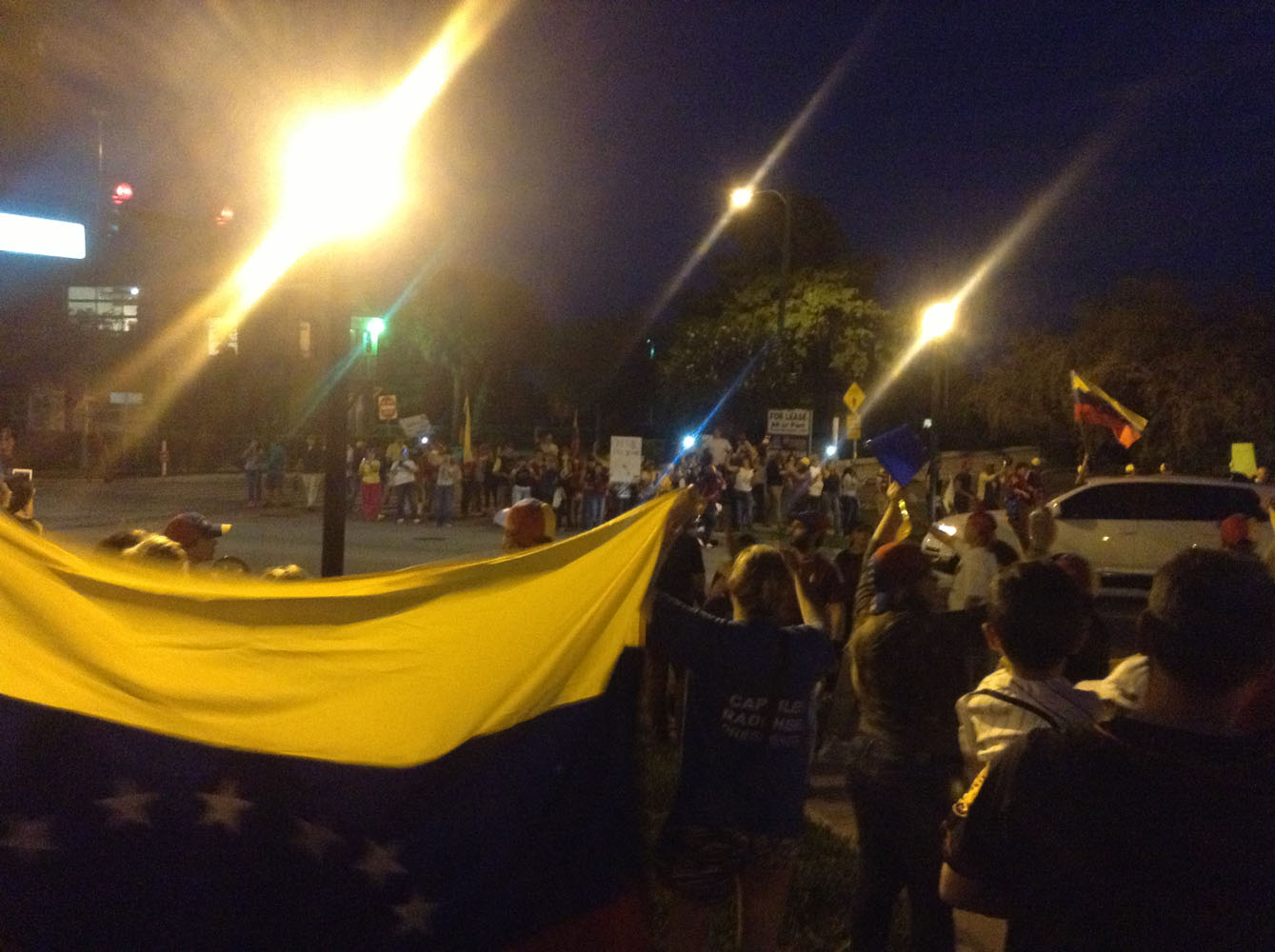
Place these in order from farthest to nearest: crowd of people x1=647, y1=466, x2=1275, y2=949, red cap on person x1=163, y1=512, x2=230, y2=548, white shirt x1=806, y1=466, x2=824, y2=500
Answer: white shirt x1=806, y1=466, x2=824, y2=500 < red cap on person x1=163, y1=512, x2=230, y2=548 < crowd of people x1=647, y1=466, x2=1275, y2=949

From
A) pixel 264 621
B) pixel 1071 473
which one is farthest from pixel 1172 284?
pixel 264 621

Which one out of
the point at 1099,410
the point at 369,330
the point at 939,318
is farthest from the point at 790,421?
the point at 369,330

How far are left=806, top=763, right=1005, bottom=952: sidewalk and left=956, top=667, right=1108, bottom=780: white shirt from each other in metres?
1.37

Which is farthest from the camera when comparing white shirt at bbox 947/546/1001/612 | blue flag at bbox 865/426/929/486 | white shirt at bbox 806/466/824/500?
white shirt at bbox 806/466/824/500

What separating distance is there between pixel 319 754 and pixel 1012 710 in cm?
199

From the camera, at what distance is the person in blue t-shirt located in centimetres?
359

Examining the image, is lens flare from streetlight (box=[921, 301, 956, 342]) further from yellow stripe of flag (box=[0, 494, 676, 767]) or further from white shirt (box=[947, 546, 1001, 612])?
yellow stripe of flag (box=[0, 494, 676, 767])

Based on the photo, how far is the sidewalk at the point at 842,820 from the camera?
4590 mm

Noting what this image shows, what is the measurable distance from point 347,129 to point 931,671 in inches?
183

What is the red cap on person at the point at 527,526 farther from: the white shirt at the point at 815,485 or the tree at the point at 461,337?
the tree at the point at 461,337

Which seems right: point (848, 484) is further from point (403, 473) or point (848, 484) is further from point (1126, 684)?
point (1126, 684)

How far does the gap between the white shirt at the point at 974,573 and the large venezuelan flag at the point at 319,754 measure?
413 centimetres

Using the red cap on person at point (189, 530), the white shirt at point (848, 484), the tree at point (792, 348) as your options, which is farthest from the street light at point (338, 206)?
the tree at point (792, 348)

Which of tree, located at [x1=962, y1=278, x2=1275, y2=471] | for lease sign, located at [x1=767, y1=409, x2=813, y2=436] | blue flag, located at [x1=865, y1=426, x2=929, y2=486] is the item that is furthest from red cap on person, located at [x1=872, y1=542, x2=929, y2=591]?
tree, located at [x1=962, y1=278, x2=1275, y2=471]
